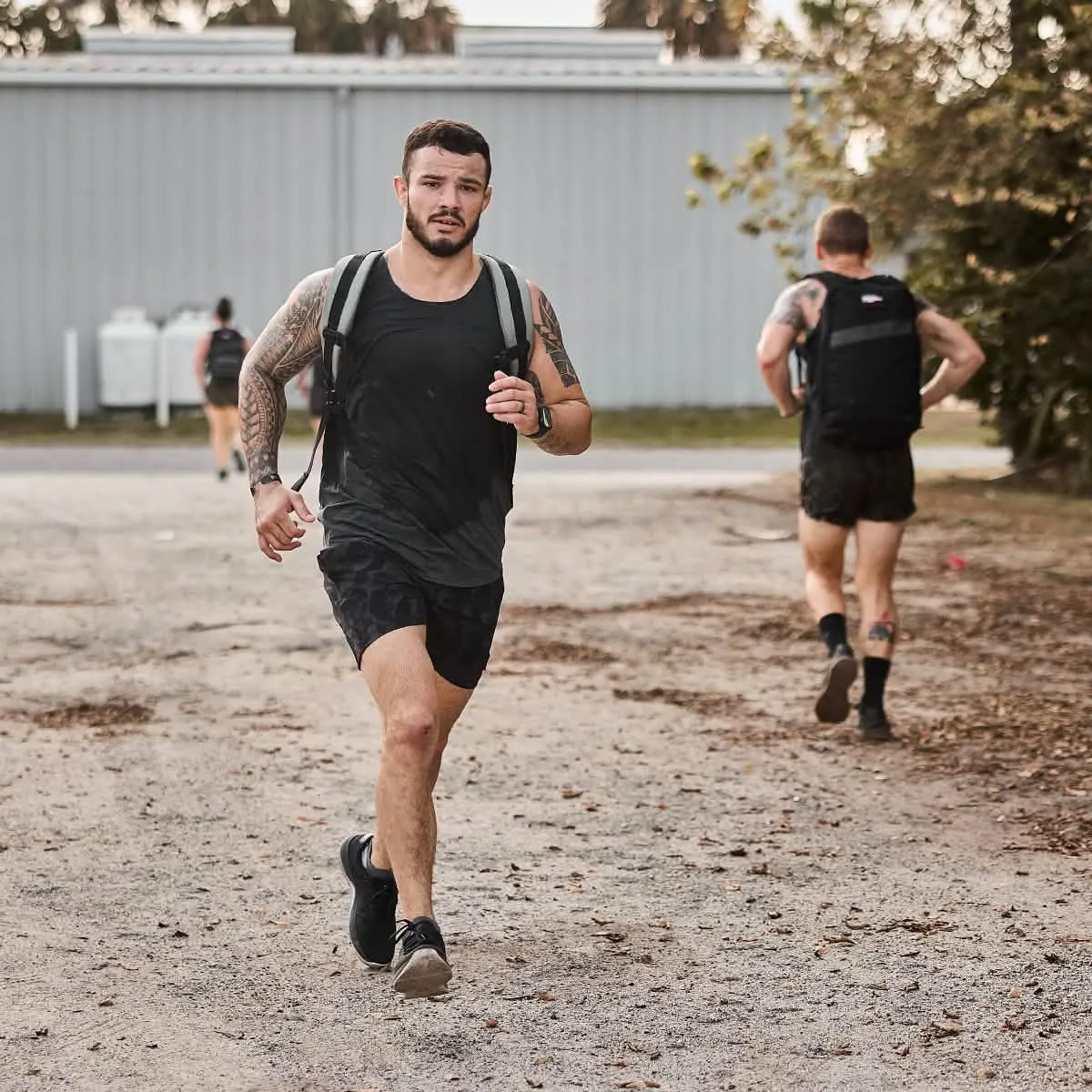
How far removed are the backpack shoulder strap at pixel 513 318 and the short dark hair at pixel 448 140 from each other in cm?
23

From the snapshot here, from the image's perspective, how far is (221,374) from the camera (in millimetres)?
19781

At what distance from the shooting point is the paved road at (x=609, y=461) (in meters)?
21.8

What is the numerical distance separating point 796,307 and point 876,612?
1.23 metres

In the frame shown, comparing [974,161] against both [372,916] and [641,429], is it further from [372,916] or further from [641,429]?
[641,429]

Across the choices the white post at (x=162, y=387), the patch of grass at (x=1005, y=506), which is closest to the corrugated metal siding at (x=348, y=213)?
the white post at (x=162, y=387)

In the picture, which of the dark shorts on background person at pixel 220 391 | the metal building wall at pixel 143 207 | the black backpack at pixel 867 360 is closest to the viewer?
the black backpack at pixel 867 360

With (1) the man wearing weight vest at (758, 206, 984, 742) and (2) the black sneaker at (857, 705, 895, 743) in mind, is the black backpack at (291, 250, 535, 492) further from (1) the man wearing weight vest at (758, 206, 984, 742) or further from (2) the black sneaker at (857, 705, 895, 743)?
(2) the black sneaker at (857, 705, 895, 743)

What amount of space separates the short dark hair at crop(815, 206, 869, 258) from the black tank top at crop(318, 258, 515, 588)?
133 inches

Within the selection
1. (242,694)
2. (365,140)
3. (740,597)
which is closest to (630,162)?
(365,140)

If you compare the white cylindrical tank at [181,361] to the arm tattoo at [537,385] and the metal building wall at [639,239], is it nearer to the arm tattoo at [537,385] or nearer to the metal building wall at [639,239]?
the metal building wall at [639,239]

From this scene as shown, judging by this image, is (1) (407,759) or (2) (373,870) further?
(2) (373,870)

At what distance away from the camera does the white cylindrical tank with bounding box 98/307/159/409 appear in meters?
31.0

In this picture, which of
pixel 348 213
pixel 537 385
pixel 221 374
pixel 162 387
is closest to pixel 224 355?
pixel 221 374

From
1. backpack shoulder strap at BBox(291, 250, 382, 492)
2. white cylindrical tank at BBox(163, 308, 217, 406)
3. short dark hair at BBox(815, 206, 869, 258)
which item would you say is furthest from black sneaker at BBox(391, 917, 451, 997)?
white cylindrical tank at BBox(163, 308, 217, 406)
